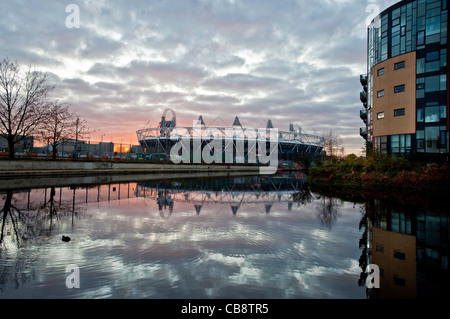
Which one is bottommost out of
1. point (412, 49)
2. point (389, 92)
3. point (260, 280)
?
point (260, 280)

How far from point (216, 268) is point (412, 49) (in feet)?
112

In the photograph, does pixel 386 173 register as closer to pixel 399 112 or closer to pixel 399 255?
pixel 399 112

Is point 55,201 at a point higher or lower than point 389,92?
lower

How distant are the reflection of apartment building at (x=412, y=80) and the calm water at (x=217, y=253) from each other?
22.5 meters

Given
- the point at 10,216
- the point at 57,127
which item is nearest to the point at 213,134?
the point at 57,127

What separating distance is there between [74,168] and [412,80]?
37243mm

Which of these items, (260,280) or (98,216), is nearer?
(260,280)

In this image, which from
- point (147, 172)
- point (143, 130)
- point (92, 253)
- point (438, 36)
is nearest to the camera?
point (92, 253)

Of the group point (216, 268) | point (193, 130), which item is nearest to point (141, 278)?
point (216, 268)

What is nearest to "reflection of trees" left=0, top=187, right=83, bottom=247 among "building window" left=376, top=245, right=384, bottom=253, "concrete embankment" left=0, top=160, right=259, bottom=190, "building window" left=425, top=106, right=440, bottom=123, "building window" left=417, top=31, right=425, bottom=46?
"building window" left=376, top=245, right=384, bottom=253

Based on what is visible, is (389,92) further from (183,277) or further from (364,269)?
(183,277)

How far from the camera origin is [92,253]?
17.7 feet

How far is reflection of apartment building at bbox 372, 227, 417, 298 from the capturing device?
13.1 ft

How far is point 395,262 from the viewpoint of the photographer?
16.8ft
